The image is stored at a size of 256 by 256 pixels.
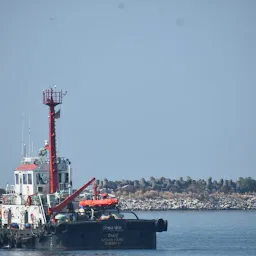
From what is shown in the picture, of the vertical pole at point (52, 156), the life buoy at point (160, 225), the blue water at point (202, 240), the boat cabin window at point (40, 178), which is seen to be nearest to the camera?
the blue water at point (202, 240)

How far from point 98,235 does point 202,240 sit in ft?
52.6

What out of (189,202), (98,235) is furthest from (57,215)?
(189,202)

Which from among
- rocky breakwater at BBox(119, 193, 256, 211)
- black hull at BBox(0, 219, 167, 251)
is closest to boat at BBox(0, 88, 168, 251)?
black hull at BBox(0, 219, 167, 251)

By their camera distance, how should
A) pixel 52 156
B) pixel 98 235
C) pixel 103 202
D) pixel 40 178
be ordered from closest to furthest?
pixel 98 235, pixel 103 202, pixel 52 156, pixel 40 178

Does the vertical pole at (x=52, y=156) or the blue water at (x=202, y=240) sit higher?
the vertical pole at (x=52, y=156)

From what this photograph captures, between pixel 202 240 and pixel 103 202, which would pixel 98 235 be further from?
pixel 202 240

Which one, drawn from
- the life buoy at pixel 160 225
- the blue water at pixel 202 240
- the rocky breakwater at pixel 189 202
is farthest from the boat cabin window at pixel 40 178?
the rocky breakwater at pixel 189 202

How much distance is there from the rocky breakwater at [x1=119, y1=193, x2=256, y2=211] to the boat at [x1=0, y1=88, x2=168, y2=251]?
7419cm

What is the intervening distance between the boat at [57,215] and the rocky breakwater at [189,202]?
243 ft

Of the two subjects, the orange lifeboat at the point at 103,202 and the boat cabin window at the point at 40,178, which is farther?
the boat cabin window at the point at 40,178

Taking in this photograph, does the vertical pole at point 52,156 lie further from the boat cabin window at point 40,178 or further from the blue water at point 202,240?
the blue water at point 202,240

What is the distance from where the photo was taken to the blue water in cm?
7550

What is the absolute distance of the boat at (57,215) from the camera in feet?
244

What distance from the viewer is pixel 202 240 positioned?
88938mm
